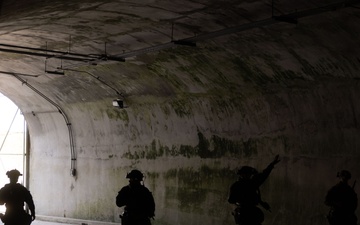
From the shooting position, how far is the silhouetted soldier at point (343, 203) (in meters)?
11.9

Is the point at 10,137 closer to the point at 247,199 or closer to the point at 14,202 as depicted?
the point at 14,202

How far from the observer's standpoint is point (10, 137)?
29203 millimetres

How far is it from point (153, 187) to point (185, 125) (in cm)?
242

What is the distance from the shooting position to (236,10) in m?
12.2

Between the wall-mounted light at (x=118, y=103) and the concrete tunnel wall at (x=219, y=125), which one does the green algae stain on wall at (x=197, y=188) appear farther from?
the wall-mounted light at (x=118, y=103)

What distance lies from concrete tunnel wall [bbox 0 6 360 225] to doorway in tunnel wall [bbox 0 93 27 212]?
5340mm

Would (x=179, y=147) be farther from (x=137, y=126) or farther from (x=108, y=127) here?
(x=108, y=127)

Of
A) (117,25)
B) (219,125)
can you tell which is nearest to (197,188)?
(219,125)

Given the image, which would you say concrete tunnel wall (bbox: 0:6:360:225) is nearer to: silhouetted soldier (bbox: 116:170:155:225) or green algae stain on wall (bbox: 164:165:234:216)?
green algae stain on wall (bbox: 164:165:234:216)

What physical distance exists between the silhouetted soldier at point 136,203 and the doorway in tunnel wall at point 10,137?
16.7 metres

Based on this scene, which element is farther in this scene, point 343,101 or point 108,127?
point 108,127

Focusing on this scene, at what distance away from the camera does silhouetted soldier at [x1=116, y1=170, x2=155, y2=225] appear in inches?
480

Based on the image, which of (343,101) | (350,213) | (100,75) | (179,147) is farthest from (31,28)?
(350,213)

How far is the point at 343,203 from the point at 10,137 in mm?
20298
